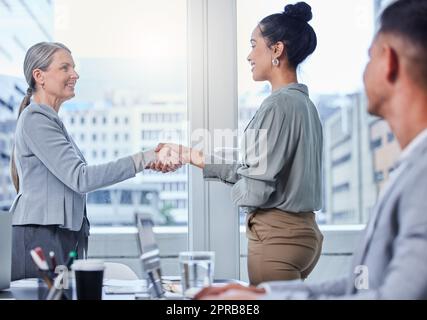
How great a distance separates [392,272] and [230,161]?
60 centimetres

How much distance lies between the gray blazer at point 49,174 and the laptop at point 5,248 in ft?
0.16

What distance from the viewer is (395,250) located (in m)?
1.10

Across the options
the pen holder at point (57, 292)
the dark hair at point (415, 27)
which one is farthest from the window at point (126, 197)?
the dark hair at point (415, 27)

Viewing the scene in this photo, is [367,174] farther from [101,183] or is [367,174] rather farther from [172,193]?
[101,183]

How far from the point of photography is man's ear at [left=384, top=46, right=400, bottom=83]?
48.0 inches

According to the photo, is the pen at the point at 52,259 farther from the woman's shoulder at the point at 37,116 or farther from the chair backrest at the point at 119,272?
the woman's shoulder at the point at 37,116

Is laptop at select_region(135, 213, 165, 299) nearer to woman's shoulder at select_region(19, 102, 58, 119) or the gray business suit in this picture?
the gray business suit

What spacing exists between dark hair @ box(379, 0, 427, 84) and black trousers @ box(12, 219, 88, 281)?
2.80 ft

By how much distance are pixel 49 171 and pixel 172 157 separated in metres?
0.32

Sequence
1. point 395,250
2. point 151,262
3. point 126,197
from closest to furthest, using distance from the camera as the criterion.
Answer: point 395,250, point 151,262, point 126,197

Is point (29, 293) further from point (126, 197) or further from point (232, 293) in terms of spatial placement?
point (232, 293)

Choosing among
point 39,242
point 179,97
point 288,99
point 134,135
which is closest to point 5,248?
point 39,242

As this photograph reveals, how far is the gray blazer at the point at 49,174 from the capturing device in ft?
4.84
